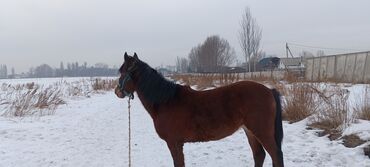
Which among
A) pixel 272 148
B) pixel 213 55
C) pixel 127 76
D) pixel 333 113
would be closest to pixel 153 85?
pixel 127 76

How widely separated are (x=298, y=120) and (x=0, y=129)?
7.15 metres

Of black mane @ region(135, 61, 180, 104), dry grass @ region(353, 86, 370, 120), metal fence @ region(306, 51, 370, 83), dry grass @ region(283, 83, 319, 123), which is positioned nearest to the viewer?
black mane @ region(135, 61, 180, 104)

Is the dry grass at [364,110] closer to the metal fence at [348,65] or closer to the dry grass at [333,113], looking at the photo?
the dry grass at [333,113]

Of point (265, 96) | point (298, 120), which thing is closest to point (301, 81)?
point (298, 120)

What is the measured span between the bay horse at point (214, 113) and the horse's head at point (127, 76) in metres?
0.03

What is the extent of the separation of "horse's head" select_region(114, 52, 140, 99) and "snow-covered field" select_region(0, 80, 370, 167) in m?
1.47

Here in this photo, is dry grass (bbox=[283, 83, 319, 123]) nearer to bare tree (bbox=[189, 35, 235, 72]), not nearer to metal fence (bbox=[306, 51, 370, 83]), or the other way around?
metal fence (bbox=[306, 51, 370, 83])

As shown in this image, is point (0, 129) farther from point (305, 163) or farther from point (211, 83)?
point (211, 83)

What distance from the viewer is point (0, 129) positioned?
8.71m

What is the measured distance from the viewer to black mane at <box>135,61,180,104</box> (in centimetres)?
462

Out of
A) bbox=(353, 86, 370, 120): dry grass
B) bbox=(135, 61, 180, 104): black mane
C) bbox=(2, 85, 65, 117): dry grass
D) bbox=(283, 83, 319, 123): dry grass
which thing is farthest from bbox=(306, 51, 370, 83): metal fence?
bbox=(135, 61, 180, 104): black mane

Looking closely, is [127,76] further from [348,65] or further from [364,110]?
[348,65]

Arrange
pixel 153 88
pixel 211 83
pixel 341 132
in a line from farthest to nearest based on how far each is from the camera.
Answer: pixel 211 83 → pixel 341 132 → pixel 153 88

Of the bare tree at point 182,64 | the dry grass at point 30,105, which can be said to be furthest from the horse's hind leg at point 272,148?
the bare tree at point 182,64
